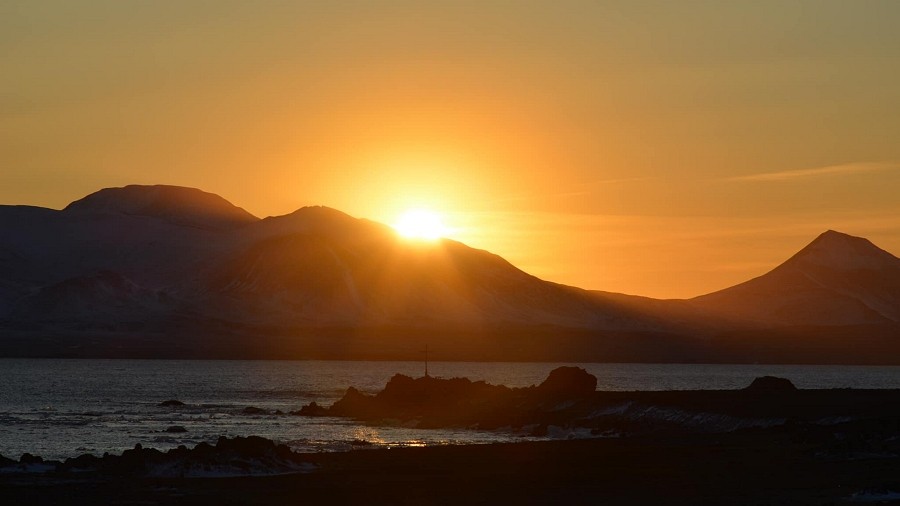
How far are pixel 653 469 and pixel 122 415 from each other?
4850 centimetres

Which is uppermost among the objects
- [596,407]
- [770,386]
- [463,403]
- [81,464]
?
[770,386]

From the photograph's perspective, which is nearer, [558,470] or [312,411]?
[558,470]

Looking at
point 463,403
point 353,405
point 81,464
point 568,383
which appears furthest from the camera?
point 353,405

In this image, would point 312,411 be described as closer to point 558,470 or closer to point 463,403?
point 463,403

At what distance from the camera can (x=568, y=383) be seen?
292 ft

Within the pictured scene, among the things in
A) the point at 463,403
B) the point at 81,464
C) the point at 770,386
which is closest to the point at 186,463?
the point at 81,464

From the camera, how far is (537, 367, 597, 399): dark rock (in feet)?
285

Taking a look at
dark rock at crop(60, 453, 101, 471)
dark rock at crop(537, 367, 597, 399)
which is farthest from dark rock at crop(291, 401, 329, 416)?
dark rock at crop(60, 453, 101, 471)

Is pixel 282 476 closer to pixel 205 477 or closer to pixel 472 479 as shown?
pixel 205 477

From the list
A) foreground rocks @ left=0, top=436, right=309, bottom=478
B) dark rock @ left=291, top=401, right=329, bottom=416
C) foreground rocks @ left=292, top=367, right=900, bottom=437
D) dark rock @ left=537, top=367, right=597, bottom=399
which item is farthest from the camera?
dark rock @ left=291, top=401, right=329, bottom=416

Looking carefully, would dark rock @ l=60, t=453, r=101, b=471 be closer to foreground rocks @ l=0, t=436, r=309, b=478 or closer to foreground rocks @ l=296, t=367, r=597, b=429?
foreground rocks @ l=0, t=436, r=309, b=478

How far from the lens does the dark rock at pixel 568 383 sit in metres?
86.9

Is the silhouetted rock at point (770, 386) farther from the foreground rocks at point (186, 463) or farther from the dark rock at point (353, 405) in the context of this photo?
the foreground rocks at point (186, 463)

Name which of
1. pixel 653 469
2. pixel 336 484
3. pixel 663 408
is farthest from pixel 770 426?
pixel 336 484
